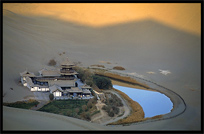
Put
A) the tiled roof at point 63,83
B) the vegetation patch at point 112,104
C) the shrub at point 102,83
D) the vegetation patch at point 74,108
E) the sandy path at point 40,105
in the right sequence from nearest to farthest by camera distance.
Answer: the vegetation patch at point 74,108 → the sandy path at point 40,105 → the vegetation patch at point 112,104 → the tiled roof at point 63,83 → the shrub at point 102,83

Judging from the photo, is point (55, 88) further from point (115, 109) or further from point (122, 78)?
point (122, 78)

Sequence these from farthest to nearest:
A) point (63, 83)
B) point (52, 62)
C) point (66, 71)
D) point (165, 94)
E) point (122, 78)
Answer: point (52, 62) → point (122, 78) → point (66, 71) → point (63, 83) → point (165, 94)

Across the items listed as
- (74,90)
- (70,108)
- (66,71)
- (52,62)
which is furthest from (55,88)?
(52,62)

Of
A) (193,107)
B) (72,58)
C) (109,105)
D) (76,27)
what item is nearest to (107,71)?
(72,58)

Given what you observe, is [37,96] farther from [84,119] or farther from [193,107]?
[193,107]

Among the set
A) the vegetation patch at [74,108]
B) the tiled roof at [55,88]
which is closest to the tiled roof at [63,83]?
the tiled roof at [55,88]

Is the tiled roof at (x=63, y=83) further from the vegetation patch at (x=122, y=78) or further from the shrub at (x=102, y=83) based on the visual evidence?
the vegetation patch at (x=122, y=78)

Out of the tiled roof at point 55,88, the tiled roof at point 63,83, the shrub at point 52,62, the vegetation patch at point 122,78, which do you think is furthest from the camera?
the shrub at point 52,62
